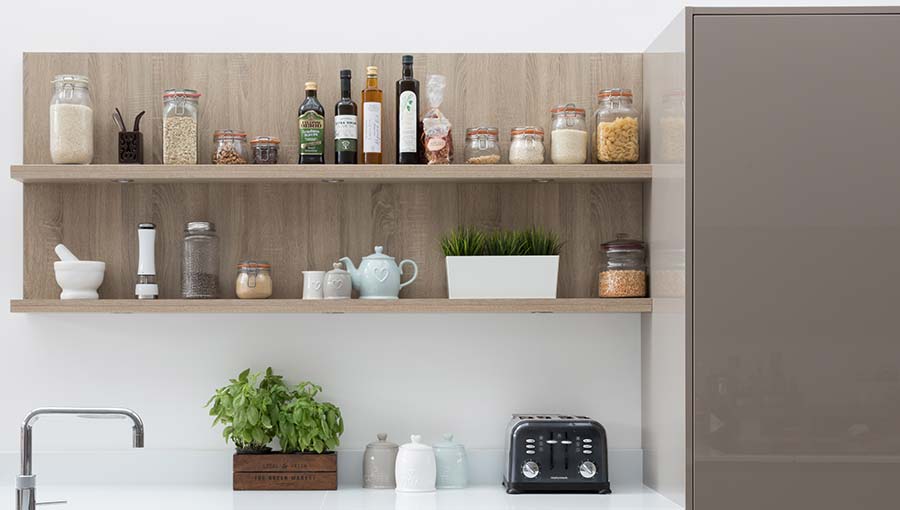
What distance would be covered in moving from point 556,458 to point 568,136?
858mm

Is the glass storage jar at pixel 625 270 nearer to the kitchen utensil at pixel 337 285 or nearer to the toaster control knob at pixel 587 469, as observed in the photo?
the toaster control knob at pixel 587 469

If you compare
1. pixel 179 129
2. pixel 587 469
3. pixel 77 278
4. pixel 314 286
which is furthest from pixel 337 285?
pixel 587 469

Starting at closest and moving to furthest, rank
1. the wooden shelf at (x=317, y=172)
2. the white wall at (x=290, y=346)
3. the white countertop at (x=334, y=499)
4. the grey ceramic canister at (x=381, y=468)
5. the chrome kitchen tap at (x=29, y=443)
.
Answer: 1. the chrome kitchen tap at (x=29, y=443)
2. the white countertop at (x=334, y=499)
3. the wooden shelf at (x=317, y=172)
4. the grey ceramic canister at (x=381, y=468)
5. the white wall at (x=290, y=346)

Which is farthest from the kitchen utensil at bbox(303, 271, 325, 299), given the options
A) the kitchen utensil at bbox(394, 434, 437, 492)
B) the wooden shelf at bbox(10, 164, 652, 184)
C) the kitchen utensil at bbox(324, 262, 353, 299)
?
the kitchen utensil at bbox(394, 434, 437, 492)

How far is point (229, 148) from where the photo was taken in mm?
2643

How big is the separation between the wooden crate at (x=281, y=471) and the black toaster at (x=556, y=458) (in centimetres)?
50

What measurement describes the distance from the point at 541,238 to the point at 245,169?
81 centimetres

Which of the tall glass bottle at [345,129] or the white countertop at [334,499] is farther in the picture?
the tall glass bottle at [345,129]

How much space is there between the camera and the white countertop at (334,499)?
246 cm

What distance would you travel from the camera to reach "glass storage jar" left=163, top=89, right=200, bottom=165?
2619 mm

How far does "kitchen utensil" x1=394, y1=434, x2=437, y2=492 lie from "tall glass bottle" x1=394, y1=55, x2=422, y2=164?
0.77 metres

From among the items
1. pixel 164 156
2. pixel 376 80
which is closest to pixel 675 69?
pixel 376 80

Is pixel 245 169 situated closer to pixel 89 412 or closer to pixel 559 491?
pixel 89 412

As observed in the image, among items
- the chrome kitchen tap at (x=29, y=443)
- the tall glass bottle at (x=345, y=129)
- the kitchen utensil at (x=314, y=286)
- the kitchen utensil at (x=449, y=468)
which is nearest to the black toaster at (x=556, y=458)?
the kitchen utensil at (x=449, y=468)
